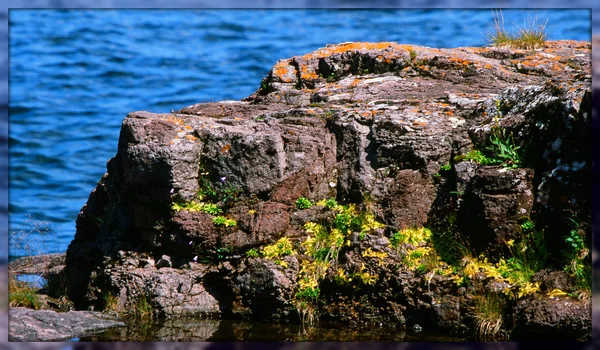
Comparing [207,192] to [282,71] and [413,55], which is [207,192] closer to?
[282,71]

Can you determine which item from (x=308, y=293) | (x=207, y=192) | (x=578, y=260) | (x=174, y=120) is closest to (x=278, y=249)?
(x=308, y=293)

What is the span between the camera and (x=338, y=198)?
8695 mm

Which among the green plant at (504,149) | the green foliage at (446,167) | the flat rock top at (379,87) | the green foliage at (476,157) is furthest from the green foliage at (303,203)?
the green plant at (504,149)

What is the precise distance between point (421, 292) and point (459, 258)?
555 mm

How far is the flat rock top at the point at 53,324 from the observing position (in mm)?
7148

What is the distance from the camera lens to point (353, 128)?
8688 mm

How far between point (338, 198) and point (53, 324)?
3175 mm

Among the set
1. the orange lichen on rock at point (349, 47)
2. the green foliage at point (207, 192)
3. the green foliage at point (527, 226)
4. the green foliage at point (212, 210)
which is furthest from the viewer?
the orange lichen on rock at point (349, 47)

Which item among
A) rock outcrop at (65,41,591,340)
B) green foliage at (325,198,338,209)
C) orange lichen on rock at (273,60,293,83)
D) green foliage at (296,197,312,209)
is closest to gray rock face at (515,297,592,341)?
rock outcrop at (65,41,591,340)

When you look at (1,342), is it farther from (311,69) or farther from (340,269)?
(311,69)

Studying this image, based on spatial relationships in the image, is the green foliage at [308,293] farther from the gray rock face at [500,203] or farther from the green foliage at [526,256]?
the green foliage at [526,256]

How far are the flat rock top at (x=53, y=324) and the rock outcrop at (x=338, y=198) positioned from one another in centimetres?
53

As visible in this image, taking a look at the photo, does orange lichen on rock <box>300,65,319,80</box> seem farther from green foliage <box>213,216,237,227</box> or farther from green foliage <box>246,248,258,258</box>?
green foliage <box>246,248,258,258</box>

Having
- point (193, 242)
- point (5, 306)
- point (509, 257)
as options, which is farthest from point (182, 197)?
point (509, 257)
